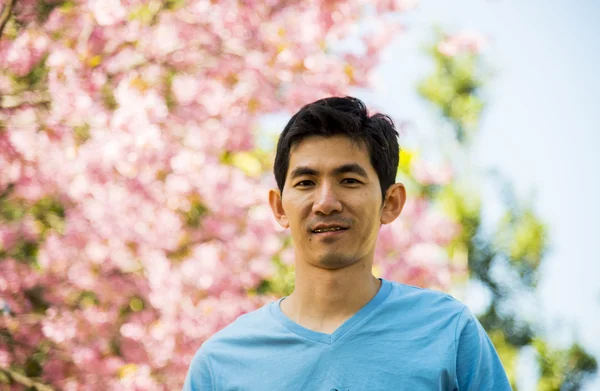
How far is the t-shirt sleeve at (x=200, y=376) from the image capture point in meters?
1.69

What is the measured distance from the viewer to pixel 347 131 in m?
1.71

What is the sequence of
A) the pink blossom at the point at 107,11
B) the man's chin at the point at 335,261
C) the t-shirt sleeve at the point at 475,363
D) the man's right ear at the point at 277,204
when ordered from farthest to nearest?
the pink blossom at the point at 107,11 → the man's right ear at the point at 277,204 → the man's chin at the point at 335,261 → the t-shirt sleeve at the point at 475,363

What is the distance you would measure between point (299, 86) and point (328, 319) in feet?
10.1

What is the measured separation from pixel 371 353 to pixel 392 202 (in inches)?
15.3

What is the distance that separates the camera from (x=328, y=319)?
166 cm

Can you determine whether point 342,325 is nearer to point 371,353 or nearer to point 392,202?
point 371,353

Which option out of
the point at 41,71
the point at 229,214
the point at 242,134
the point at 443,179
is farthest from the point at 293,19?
the point at 443,179

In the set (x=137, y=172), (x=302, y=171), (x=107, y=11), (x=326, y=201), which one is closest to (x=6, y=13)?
(x=107, y=11)

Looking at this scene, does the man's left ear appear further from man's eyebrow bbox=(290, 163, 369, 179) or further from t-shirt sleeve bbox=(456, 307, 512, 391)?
t-shirt sleeve bbox=(456, 307, 512, 391)

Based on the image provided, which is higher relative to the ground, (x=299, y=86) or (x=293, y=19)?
(x=293, y=19)

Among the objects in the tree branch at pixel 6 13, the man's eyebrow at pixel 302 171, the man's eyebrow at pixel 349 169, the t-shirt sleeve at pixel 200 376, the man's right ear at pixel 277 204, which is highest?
the tree branch at pixel 6 13

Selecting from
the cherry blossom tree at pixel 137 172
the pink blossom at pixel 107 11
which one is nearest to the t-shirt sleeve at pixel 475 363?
the cherry blossom tree at pixel 137 172

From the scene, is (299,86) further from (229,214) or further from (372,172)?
(372,172)

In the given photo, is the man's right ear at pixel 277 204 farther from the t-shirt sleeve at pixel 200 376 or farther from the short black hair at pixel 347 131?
the t-shirt sleeve at pixel 200 376
